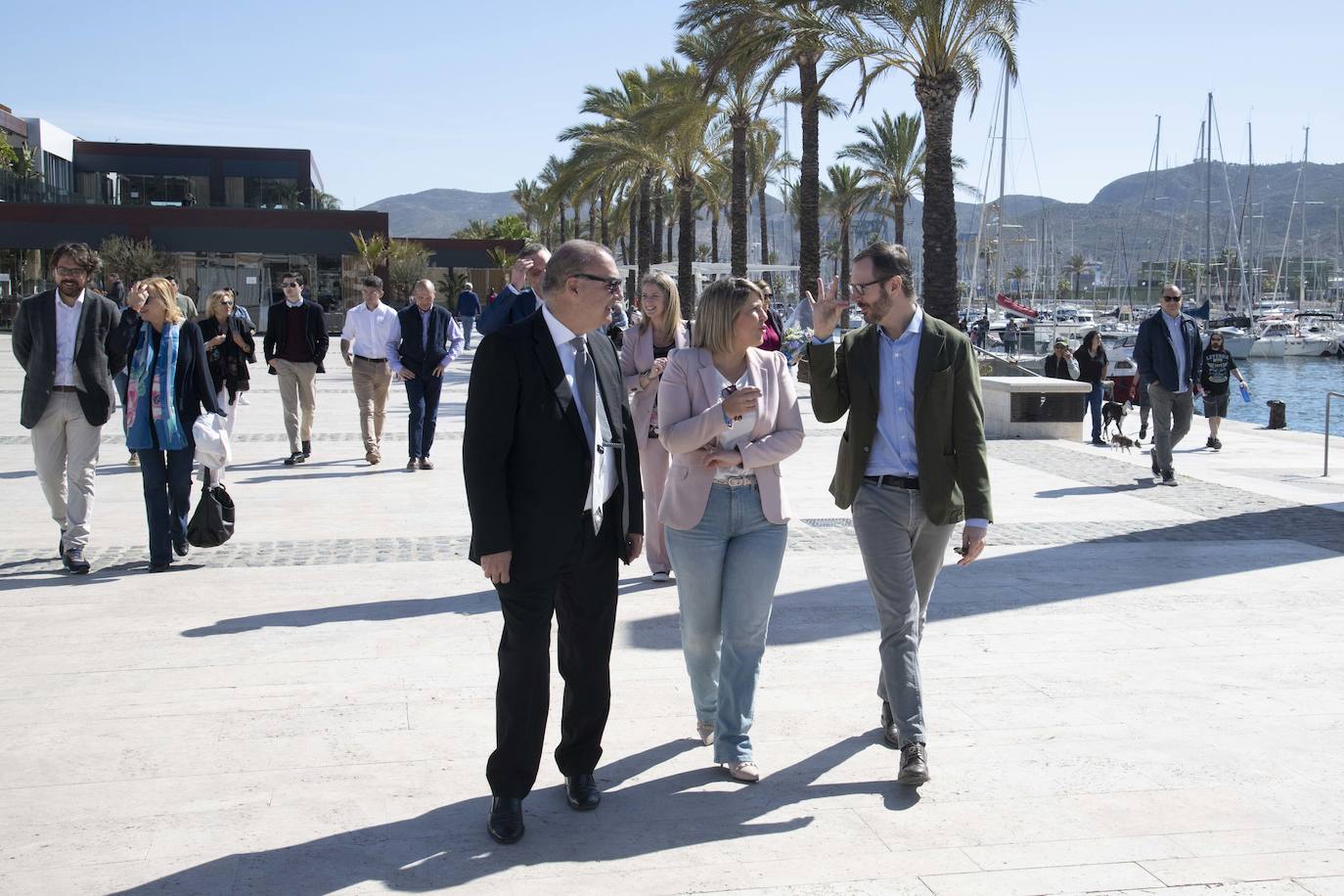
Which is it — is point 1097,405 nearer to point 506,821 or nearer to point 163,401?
point 163,401

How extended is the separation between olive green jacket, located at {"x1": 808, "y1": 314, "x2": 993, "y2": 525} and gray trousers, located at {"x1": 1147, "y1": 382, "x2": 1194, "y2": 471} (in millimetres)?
8161

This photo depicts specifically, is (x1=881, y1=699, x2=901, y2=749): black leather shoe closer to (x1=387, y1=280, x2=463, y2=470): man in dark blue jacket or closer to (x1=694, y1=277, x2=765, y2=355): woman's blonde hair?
(x1=694, y1=277, x2=765, y2=355): woman's blonde hair

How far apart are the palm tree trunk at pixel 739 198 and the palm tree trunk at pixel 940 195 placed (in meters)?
10.7

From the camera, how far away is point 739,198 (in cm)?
3080

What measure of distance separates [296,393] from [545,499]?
9884 millimetres

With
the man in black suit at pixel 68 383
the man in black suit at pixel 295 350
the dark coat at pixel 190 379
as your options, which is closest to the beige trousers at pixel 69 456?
the man in black suit at pixel 68 383

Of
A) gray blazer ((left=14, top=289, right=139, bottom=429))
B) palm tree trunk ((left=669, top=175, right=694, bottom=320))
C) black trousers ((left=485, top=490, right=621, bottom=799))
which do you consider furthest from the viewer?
palm tree trunk ((left=669, top=175, right=694, bottom=320))

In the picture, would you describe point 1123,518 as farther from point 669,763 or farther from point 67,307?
point 67,307

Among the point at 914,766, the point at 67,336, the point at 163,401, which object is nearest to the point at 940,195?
the point at 163,401

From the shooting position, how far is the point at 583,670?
14.3 ft

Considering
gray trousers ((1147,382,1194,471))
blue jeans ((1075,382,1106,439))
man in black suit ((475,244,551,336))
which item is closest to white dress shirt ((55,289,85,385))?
man in black suit ((475,244,551,336))

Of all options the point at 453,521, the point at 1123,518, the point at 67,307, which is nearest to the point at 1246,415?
the point at 1123,518

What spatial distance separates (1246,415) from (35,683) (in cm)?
3738

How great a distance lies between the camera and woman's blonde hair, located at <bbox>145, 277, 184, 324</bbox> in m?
7.86
